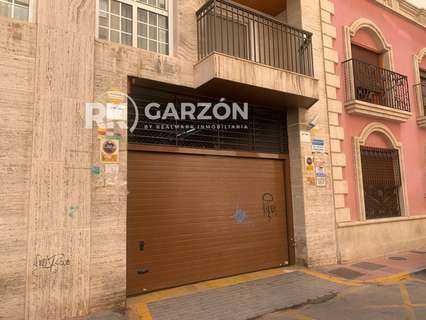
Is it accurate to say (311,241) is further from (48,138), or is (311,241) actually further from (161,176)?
(48,138)

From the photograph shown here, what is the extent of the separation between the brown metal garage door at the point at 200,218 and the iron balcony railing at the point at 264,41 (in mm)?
2472

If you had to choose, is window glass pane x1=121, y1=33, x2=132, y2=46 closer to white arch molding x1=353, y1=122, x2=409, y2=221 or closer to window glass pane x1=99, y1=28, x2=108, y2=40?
window glass pane x1=99, y1=28, x2=108, y2=40

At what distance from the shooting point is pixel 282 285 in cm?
592

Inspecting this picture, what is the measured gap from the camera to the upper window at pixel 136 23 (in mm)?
5578

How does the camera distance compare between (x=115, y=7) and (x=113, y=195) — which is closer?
(x=113, y=195)

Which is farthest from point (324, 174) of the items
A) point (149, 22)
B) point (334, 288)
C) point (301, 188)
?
point (149, 22)

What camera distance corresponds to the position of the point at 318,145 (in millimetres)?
7578

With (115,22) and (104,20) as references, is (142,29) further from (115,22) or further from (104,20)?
(104,20)

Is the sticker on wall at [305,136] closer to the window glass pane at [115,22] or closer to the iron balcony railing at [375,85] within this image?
the iron balcony railing at [375,85]

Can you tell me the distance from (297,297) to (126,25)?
566 centimetres

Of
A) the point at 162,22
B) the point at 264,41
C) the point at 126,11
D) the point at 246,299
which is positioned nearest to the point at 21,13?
the point at 126,11

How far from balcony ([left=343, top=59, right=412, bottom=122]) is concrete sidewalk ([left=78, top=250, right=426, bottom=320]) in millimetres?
4050

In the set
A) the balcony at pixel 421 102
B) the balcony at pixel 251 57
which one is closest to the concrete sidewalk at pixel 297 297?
the balcony at pixel 251 57

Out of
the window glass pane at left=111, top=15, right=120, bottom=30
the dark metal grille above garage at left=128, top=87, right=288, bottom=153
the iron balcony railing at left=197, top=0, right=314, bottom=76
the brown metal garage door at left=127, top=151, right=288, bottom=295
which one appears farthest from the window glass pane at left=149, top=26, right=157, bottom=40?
the brown metal garage door at left=127, top=151, right=288, bottom=295
